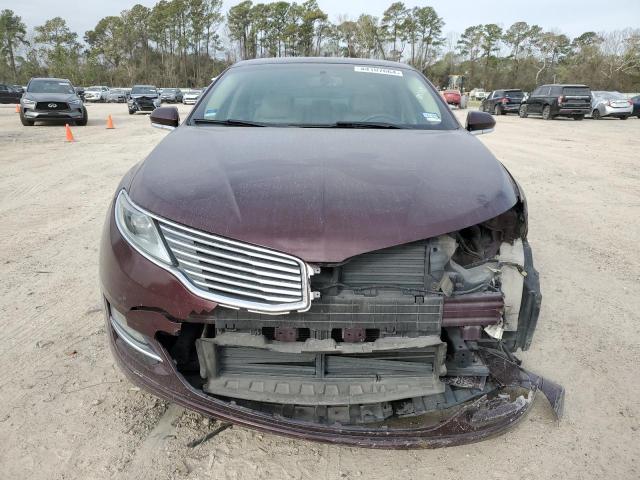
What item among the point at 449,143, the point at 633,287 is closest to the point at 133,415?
the point at 449,143

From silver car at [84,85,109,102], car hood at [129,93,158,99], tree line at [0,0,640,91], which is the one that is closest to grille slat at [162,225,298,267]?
car hood at [129,93,158,99]

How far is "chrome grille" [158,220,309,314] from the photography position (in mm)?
1589

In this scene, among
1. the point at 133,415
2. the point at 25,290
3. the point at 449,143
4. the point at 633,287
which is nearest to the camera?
the point at 133,415

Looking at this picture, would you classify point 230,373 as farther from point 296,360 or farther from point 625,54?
point 625,54

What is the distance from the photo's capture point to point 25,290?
330 centimetres

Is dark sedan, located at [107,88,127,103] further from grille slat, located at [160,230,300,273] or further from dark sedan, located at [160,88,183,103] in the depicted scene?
grille slat, located at [160,230,300,273]

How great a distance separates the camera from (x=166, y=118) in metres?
3.20

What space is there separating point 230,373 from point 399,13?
85.7 m

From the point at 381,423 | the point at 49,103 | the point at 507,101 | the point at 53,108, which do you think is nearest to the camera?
the point at 381,423

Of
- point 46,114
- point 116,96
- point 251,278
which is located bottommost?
point 116,96

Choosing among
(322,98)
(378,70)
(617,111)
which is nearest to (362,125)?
(322,98)

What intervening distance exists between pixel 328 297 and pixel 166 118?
6.96 ft

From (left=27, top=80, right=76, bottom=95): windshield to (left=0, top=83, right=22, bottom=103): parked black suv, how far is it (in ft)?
73.8

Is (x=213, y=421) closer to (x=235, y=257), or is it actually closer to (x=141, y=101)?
(x=235, y=257)
